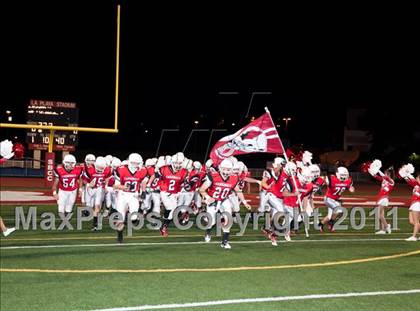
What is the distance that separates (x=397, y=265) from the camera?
10.1 meters

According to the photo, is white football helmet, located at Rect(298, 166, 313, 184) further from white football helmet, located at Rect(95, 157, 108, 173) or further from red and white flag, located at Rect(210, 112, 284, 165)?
white football helmet, located at Rect(95, 157, 108, 173)

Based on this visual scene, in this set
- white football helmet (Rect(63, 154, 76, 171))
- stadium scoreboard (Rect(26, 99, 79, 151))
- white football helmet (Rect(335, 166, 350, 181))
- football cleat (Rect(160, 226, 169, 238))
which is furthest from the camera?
stadium scoreboard (Rect(26, 99, 79, 151))

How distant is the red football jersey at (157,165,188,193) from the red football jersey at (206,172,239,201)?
2.77 m

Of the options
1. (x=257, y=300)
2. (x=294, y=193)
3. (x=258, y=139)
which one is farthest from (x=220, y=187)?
(x=257, y=300)

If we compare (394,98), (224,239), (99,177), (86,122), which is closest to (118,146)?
(86,122)

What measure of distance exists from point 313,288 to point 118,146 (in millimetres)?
69136

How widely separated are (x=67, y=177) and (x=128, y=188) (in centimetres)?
283

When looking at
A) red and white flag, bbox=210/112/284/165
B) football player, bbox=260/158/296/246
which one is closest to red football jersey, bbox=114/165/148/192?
football player, bbox=260/158/296/246

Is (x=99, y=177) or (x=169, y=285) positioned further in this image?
(x=99, y=177)

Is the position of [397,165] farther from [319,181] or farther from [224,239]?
[224,239]

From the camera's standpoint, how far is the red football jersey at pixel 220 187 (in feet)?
39.7

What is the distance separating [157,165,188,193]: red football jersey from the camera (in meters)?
14.9

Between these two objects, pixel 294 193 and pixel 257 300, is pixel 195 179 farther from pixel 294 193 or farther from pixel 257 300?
pixel 257 300

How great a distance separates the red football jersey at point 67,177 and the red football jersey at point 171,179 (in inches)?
81.9
